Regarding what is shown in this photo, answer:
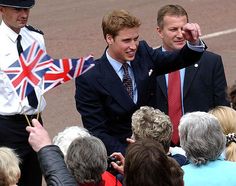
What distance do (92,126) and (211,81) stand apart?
1.39m

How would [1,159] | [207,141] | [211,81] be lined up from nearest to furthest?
[1,159] → [207,141] → [211,81]

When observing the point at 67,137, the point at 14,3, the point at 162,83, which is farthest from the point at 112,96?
the point at 14,3

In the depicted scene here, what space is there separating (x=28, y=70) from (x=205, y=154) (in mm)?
1623

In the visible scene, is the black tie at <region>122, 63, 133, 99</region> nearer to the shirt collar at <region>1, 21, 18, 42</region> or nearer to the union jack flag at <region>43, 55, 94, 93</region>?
the union jack flag at <region>43, 55, 94, 93</region>

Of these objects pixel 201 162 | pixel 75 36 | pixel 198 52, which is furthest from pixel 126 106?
pixel 75 36

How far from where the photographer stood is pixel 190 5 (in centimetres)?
1612

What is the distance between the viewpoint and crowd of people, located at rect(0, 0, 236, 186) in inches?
189

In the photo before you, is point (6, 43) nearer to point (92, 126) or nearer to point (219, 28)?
point (92, 126)

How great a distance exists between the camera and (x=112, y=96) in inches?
265

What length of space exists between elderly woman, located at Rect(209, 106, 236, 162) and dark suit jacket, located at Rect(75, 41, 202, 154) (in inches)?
32.8

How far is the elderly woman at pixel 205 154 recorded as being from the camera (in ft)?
17.9

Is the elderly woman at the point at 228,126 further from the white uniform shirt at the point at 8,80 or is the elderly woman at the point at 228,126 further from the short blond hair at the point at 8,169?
the short blond hair at the point at 8,169

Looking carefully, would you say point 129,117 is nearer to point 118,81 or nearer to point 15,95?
point 118,81

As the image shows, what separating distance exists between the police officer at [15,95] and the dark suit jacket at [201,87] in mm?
1177
